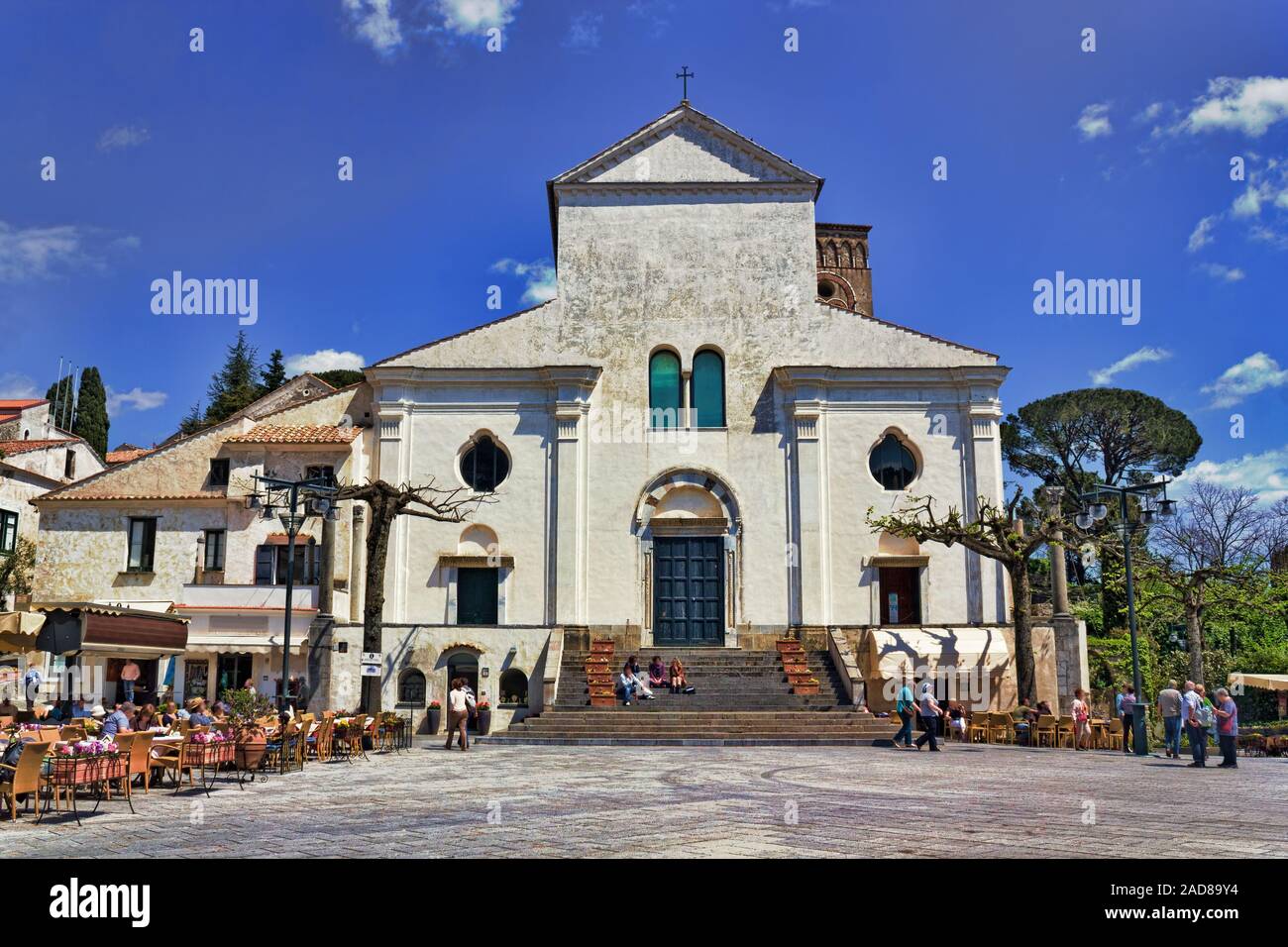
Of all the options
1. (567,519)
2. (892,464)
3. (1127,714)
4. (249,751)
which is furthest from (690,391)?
(249,751)

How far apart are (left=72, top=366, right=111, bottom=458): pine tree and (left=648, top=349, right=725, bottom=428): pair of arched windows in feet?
117

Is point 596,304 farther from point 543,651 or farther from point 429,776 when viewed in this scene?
point 429,776

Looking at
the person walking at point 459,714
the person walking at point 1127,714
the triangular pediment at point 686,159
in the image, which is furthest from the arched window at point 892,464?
the person walking at point 459,714

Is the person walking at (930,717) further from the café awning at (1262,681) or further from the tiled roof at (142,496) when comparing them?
the tiled roof at (142,496)

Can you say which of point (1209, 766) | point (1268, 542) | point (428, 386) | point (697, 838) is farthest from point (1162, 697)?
point (1268, 542)

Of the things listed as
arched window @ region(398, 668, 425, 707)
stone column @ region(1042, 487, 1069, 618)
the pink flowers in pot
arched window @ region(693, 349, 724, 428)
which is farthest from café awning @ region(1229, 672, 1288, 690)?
the pink flowers in pot

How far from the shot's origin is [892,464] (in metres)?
31.4

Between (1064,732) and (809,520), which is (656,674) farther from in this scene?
(1064,732)

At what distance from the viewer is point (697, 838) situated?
32.1 ft

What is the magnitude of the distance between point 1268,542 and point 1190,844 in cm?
4874

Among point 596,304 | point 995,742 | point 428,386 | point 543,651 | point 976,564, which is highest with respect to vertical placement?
point 596,304

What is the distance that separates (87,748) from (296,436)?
59.7 feet

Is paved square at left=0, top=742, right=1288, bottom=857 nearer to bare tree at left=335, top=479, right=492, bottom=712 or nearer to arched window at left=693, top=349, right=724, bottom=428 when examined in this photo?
bare tree at left=335, top=479, right=492, bottom=712

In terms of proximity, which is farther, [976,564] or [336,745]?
[976,564]
